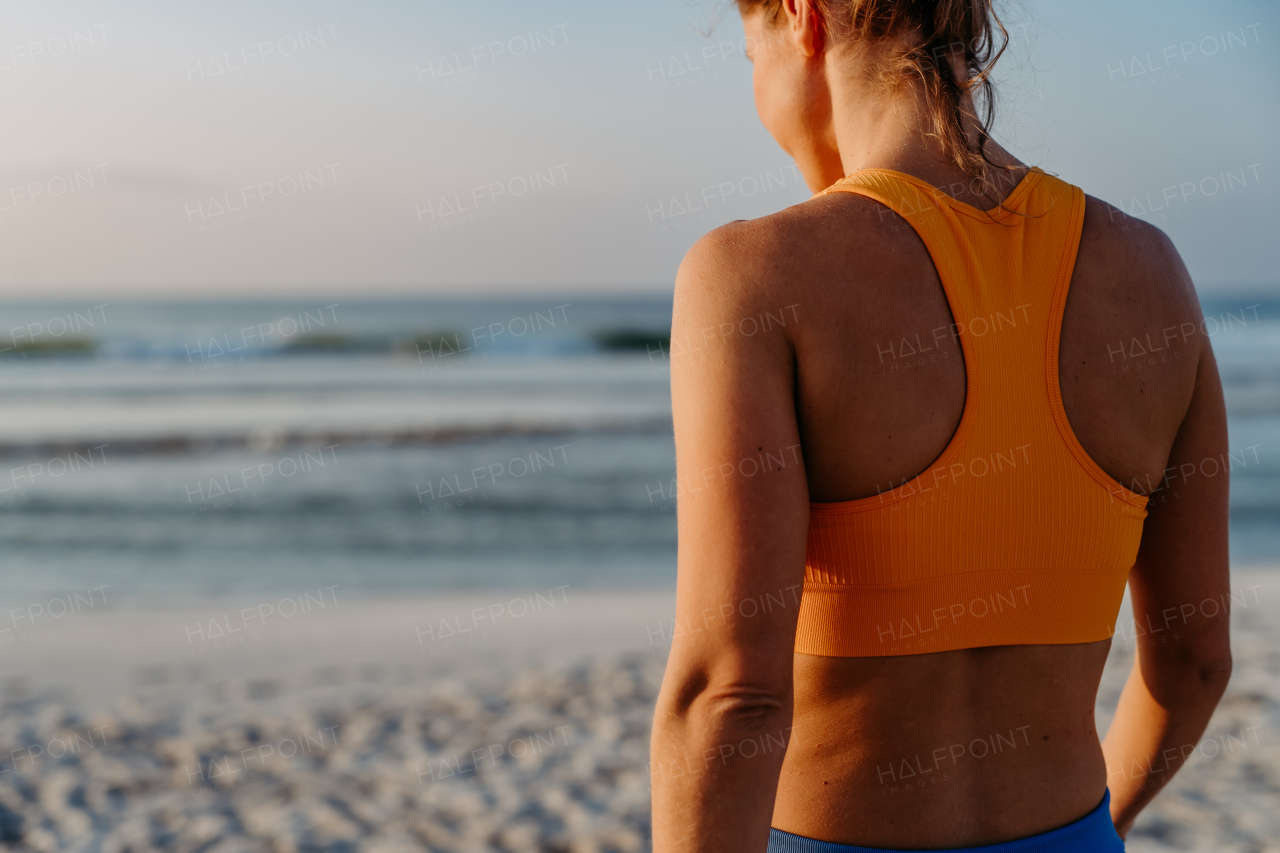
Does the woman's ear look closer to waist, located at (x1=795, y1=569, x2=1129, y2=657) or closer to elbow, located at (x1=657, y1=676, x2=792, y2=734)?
waist, located at (x1=795, y1=569, x2=1129, y2=657)

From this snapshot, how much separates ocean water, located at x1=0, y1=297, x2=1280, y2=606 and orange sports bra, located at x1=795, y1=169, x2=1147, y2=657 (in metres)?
5.64

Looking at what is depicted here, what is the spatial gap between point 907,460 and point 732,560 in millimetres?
222

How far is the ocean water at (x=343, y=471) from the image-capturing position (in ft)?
22.7

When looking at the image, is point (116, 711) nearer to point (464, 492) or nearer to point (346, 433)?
point (464, 492)

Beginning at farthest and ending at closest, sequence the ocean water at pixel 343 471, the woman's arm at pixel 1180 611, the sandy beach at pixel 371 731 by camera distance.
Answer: the ocean water at pixel 343 471
the sandy beach at pixel 371 731
the woman's arm at pixel 1180 611

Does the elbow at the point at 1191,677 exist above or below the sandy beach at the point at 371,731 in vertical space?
above

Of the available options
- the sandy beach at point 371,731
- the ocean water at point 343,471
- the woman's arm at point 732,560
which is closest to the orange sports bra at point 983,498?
the woman's arm at point 732,560

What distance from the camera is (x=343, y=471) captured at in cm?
1034

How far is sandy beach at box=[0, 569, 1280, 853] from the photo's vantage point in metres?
3.32

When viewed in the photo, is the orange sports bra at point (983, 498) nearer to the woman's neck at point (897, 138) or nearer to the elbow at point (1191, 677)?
the woman's neck at point (897, 138)

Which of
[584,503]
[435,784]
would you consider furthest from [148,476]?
[435,784]

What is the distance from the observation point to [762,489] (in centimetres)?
86

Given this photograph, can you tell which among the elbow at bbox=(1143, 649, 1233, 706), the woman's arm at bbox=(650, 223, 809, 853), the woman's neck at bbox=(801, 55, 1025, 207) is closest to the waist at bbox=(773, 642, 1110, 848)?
the woman's arm at bbox=(650, 223, 809, 853)

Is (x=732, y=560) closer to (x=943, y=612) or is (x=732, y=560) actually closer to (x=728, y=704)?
(x=728, y=704)
